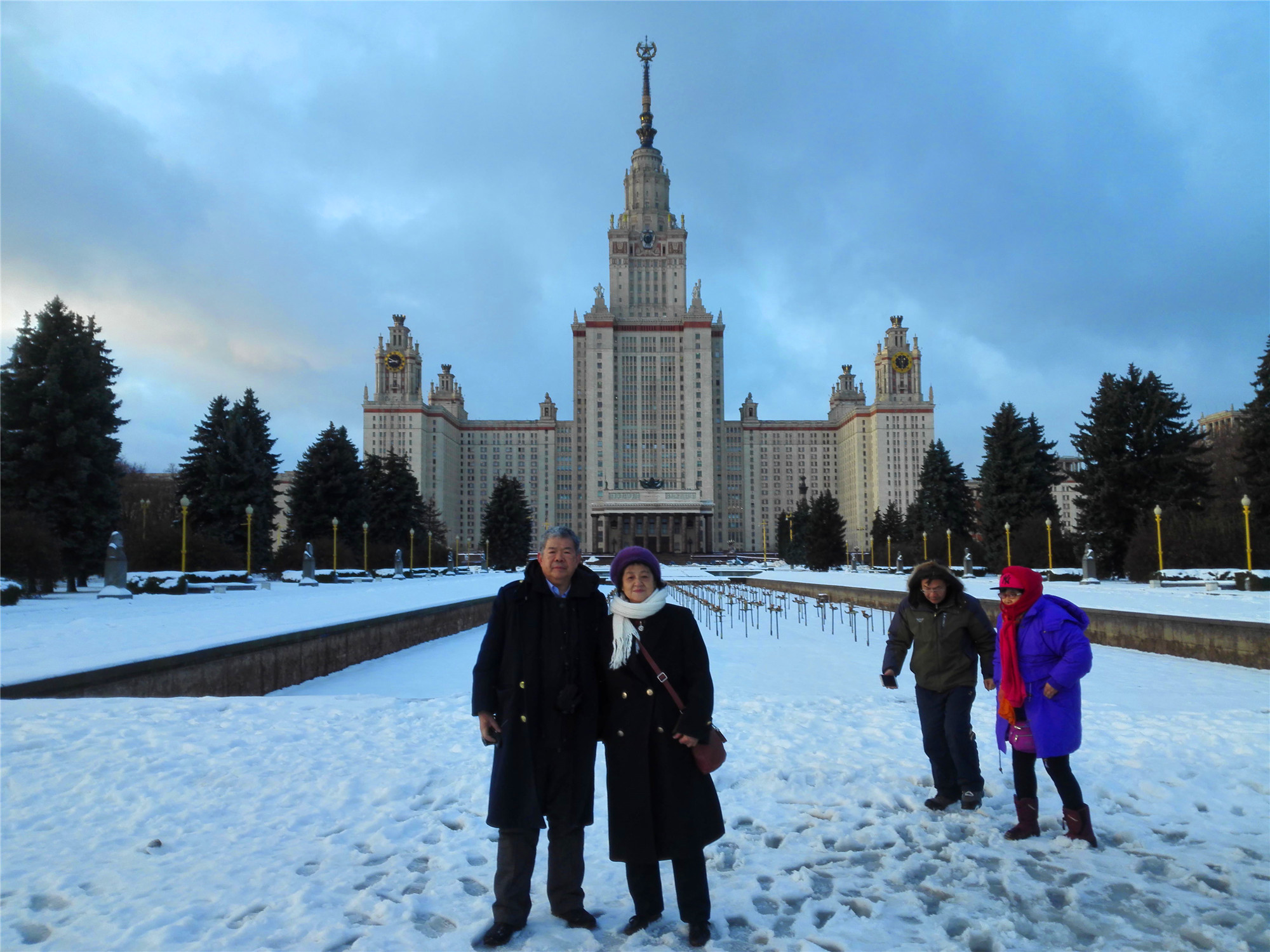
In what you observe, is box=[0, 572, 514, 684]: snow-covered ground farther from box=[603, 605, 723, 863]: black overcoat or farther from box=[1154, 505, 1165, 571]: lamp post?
box=[1154, 505, 1165, 571]: lamp post

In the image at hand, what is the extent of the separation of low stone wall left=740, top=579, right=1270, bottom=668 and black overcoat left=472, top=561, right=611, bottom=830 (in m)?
8.72

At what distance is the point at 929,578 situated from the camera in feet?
16.1

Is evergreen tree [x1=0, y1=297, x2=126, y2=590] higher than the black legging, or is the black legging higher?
evergreen tree [x1=0, y1=297, x2=126, y2=590]

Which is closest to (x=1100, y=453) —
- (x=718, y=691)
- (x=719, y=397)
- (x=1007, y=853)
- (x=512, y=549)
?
(x=718, y=691)

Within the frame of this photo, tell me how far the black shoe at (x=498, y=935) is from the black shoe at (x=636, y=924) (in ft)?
1.57

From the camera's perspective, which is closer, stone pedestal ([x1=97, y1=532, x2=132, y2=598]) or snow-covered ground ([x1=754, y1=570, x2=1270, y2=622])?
snow-covered ground ([x1=754, y1=570, x2=1270, y2=622])

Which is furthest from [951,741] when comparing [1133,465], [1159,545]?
[1133,465]

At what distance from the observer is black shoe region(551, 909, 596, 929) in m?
3.31

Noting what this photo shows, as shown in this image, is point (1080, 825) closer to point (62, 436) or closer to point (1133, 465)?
point (62, 436)

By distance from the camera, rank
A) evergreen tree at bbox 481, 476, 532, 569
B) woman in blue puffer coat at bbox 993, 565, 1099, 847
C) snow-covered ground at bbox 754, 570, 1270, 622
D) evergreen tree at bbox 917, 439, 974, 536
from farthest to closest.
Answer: evergreen tree at bbox 481, 476, 532, 569, evergreen tree at bbox 917, 439, 974, 536, snow-covered ground at bbox 754, 570, 1270, 622, woman in blue puffer coat at bbox 993, 565, 1099, 847

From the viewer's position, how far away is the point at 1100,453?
31250 millimetres

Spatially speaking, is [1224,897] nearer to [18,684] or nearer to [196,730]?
[196,730]

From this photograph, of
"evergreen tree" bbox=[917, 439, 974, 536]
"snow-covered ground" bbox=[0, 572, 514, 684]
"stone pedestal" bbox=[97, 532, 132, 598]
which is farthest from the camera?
"evergreen tree" bbox=[917, 439, 974, 536]

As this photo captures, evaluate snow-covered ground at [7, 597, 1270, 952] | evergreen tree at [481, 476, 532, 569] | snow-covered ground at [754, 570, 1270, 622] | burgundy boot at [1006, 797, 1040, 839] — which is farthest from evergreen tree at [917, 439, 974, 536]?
burgundy boot at [1006, 797, 1040, 839]
